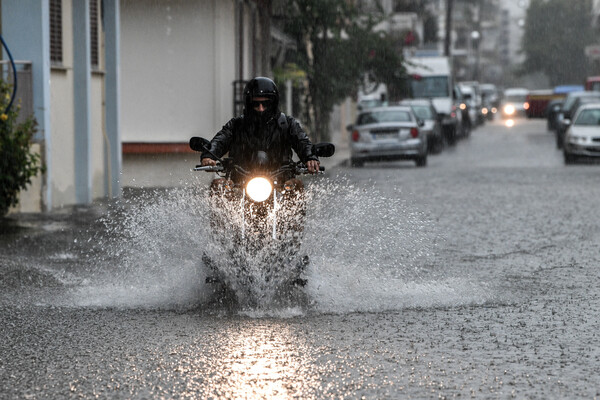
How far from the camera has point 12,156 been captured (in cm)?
1442

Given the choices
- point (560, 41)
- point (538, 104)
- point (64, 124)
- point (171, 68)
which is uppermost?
point (560, 41)

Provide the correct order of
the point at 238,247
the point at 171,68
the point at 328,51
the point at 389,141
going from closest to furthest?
1. the point at 238,247
2. the point at 171,68
3. the point at 389,141
4. the point at 328,51

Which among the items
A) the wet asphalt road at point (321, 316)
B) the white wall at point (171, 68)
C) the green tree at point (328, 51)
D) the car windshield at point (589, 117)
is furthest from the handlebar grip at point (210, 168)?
the green tree at point (328, 51)

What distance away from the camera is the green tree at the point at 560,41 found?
4582 inches

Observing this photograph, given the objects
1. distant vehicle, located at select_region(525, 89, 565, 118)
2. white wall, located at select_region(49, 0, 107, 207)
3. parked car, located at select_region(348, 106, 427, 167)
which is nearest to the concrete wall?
white wall, located at select_region(49, 0, 107, 207)

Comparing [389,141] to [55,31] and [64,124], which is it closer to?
[64,124]

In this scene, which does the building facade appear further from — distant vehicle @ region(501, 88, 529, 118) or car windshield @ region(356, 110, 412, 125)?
distant vehicle @ region(501, 88, 529, 118)

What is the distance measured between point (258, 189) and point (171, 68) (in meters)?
17.9

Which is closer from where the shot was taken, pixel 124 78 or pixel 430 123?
pixel 124 78

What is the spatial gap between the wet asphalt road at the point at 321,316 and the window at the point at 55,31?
336 centimetres

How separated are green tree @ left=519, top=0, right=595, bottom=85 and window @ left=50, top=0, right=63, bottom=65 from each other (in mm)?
102121

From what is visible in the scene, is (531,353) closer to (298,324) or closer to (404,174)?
(298,324)

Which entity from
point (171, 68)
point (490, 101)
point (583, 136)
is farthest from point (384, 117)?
point (490, 101)

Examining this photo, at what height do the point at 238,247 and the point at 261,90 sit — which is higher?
the point at 261,90
